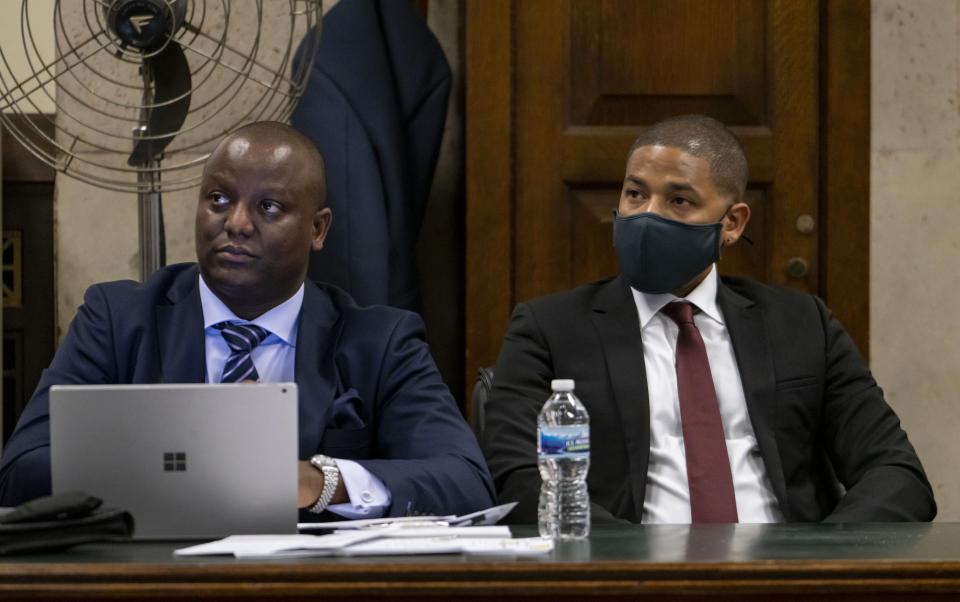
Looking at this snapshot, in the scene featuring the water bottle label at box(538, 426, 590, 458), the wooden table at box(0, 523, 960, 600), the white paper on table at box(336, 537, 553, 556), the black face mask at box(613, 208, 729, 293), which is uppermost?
the black face mask at box(613, 208, 729, 293)

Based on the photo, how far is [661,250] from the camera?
96.3 inches

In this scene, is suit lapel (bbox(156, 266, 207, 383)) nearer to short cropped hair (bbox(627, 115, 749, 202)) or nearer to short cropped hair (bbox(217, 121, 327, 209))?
short cropped hair (bbox(217, 121, 327, 209))

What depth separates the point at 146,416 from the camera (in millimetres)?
1498

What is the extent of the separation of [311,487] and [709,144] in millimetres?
1227

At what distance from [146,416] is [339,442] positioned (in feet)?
2.12

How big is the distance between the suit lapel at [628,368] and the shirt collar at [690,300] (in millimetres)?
17

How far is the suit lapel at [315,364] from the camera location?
2090 millimetres

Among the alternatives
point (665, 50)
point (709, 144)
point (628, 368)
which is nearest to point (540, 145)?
point (665, 50)

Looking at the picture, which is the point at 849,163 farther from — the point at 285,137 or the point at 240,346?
the point at 240,346

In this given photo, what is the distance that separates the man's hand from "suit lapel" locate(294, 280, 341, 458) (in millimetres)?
261

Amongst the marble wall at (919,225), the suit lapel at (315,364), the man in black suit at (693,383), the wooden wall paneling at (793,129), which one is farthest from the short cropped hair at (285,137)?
the marble wall at (919,225)

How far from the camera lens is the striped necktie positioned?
7.08ft

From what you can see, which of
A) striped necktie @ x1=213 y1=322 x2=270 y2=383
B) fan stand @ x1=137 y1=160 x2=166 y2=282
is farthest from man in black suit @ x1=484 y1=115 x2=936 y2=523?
fan stand @ x1=137 y1=160 x2=166 y2=282

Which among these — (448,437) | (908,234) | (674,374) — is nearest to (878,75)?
(908,234)
